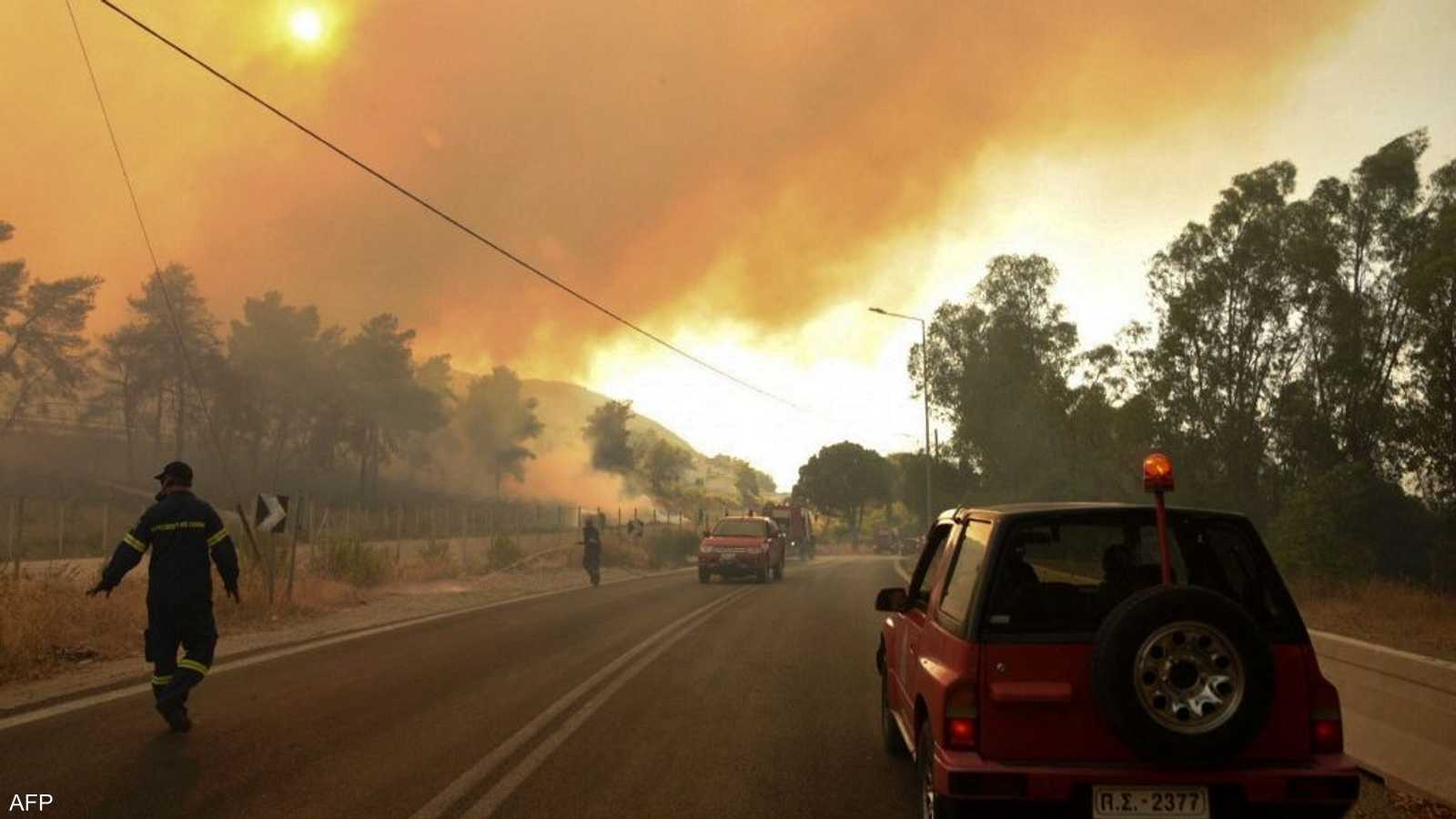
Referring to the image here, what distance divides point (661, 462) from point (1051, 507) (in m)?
146

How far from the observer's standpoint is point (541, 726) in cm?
777

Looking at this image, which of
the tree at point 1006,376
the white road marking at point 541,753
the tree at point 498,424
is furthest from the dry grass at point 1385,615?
the tree at point 498,424

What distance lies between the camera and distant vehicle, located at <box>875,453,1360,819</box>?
A: 3773 mm

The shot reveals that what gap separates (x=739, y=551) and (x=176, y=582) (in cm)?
2065

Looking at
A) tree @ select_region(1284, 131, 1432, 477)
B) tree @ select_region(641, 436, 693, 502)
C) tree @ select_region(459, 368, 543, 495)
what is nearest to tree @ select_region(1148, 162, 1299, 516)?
tree @ select_region(1284, 131, 1432, 477)

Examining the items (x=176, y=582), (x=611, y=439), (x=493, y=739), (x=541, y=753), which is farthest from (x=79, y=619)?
(x=611, y=439)

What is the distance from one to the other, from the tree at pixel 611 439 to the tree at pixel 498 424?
1434cm

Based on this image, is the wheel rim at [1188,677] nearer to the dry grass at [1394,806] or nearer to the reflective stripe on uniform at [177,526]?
the dry grass at [1394,806]

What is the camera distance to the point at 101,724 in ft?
25.3

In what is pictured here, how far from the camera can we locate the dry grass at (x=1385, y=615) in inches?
449

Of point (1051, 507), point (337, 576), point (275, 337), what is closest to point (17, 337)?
point (275, 337)

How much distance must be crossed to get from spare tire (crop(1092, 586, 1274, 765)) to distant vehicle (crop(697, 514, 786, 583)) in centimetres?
2366

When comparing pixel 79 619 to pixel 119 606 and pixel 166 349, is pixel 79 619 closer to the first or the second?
pixel 119 606

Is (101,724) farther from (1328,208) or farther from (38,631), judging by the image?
(1328,208)
